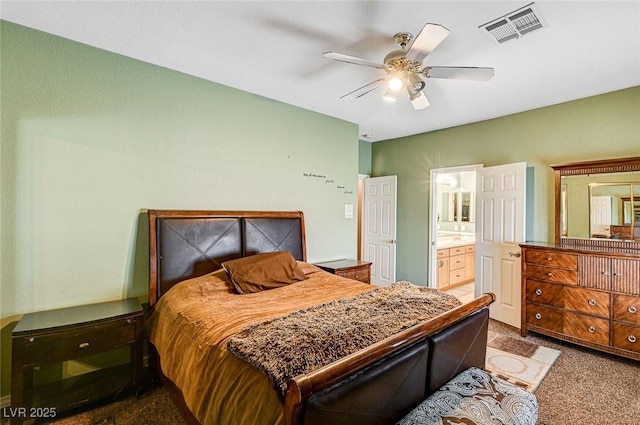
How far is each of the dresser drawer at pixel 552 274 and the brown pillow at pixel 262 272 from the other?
2.55 meters

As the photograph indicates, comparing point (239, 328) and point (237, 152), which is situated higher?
point (237, 152)

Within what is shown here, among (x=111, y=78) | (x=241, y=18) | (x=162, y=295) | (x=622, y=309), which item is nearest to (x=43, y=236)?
(x=162, y=295)

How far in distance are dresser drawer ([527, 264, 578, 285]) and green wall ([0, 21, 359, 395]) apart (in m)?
3.09

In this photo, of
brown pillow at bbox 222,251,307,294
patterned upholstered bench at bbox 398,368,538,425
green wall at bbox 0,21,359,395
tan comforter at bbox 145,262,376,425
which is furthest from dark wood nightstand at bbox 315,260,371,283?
patterned upholstered bench at bbox 398,368,538,425

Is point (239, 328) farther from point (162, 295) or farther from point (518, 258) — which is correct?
point (518, 258)

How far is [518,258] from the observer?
367 centimetres

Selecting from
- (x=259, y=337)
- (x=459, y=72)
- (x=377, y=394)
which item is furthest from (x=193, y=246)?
(x=459, y=72)

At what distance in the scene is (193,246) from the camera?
9.16 feet

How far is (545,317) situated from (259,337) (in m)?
3.32

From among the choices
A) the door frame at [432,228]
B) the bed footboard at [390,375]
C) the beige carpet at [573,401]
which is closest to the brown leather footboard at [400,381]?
the bed footboard at [390,375]

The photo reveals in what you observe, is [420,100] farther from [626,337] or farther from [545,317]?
[626,337]

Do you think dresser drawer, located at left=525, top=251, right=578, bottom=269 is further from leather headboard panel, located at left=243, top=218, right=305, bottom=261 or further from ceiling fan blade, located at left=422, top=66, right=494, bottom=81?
leather headboard panel, located at left=243, top=218, right=305, bottom=261

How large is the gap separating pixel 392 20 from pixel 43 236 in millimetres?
2973

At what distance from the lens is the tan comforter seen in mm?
1289
